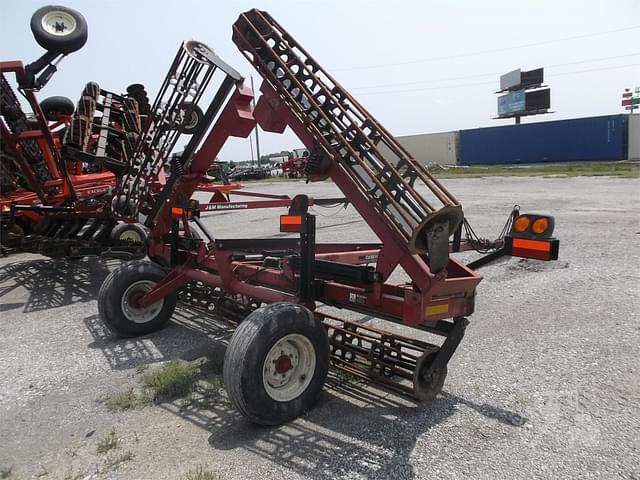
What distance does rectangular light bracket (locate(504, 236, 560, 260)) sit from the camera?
3.68 metres

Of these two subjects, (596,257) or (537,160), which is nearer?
(596,257)

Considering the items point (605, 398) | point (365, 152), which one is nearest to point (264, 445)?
point (365, 152)

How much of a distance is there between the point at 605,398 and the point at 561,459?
0.97 m

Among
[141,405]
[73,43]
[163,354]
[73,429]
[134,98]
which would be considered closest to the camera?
[73,429]

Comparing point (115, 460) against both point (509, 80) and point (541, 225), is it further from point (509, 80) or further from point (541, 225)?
point (509, 80)

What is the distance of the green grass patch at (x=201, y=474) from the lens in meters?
2.83

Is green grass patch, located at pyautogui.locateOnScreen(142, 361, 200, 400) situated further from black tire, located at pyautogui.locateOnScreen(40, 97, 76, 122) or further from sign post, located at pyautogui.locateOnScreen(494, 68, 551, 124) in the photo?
sign post, located at pyautogui.locateOnScreen(494, 68, 551, 124)

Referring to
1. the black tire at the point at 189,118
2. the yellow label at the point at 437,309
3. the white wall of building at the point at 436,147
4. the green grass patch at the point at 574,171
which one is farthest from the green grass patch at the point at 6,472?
the white wall of building at the point at 436,147

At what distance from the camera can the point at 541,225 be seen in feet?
12.4

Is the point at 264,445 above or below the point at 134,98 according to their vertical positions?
below

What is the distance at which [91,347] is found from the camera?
16.8 ft

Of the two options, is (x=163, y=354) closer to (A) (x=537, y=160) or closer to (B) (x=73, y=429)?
(B) (x=73, y=429)

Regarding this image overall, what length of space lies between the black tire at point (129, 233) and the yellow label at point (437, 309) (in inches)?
226

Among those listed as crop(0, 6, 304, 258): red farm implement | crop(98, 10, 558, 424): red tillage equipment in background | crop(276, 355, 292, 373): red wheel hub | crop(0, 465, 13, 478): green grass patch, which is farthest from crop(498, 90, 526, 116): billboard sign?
crop(0, 465, 13, 478): green grass patch
